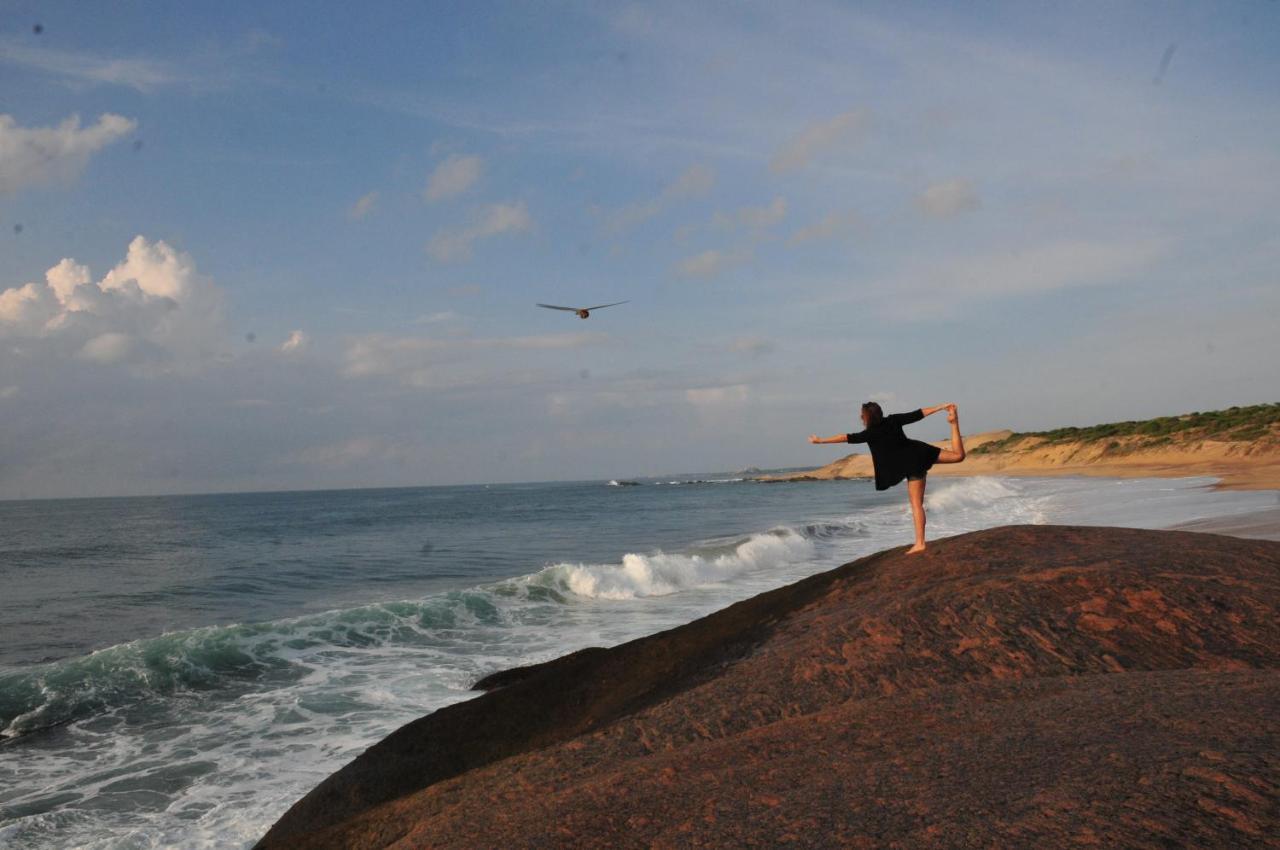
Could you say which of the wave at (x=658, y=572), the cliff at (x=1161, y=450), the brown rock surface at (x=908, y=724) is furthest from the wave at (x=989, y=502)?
the brown rock surface at (x=908, y=724)

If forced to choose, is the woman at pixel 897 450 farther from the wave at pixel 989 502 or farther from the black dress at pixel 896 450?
the wave at pixel 989 502

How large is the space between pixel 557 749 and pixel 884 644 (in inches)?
97.1

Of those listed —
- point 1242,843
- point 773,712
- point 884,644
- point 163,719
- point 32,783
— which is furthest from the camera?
point 163,719

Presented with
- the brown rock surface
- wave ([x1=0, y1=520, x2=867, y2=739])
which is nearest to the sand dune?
wave ([x1=0, y1=520, x2=867, y2=739])

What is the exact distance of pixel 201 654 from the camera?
47.7 ft

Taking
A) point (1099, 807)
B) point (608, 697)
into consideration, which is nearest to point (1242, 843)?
point (1099, 807)

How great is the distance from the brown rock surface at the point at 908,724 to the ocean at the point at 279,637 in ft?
4.66

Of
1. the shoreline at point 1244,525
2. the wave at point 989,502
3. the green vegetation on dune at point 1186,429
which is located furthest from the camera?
the green vegetation on dune at point 1186,429

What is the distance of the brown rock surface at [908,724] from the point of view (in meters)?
3.07

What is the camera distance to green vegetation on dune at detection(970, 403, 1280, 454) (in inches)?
2195

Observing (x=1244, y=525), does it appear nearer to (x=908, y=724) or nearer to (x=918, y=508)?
(x=918, y=508)

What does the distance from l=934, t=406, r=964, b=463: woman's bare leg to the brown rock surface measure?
0.90 metres

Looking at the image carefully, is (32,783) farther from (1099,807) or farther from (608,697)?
(1099,807)

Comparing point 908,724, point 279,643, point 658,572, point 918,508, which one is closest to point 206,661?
point 279,643
